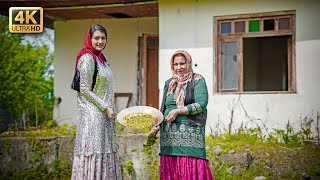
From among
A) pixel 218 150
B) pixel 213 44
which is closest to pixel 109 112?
pixel 218 150

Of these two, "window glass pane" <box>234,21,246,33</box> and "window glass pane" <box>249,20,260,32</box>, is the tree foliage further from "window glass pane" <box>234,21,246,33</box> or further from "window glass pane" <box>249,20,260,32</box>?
"window glass pane" <box>249,20,260,32</box>

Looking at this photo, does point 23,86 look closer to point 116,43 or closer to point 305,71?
point 116,43

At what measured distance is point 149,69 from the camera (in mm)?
11109

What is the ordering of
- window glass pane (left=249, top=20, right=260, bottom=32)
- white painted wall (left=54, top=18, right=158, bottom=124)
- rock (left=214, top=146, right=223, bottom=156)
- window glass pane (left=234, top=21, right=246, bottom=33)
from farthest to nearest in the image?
white painted wall (left=54, top=18, right=158, bottom=124) < window glass pane (left=234, top=21, right=246, bottom=33) < window glass pane (left=249, top=20, right=260, bottom=32) < rock (left=214, top=146, right=223, bottom=156)

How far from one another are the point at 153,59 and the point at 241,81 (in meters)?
2.60

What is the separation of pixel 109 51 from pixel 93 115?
22.0 ft

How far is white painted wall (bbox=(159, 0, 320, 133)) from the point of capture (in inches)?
337

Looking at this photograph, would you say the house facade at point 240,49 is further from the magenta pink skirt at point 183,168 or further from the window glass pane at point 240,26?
the magenta pink skirt at point 183,168

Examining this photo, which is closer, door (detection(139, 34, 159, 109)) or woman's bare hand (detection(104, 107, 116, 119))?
woman's bare hand (detection(104, 107, 116, 119))

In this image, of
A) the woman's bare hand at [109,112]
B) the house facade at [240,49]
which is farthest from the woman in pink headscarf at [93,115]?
the house facade at [240,49]

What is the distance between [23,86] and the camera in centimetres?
2183

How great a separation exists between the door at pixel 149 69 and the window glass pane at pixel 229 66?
223 centimetres

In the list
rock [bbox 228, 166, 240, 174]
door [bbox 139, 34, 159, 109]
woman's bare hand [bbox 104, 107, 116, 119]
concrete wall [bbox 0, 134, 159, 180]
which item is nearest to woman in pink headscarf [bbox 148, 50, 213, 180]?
woman's bare hand [bbox 104, 107, 116, 119]

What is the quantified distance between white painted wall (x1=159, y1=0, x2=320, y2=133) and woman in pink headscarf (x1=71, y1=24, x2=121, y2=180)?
4573 millimetres
